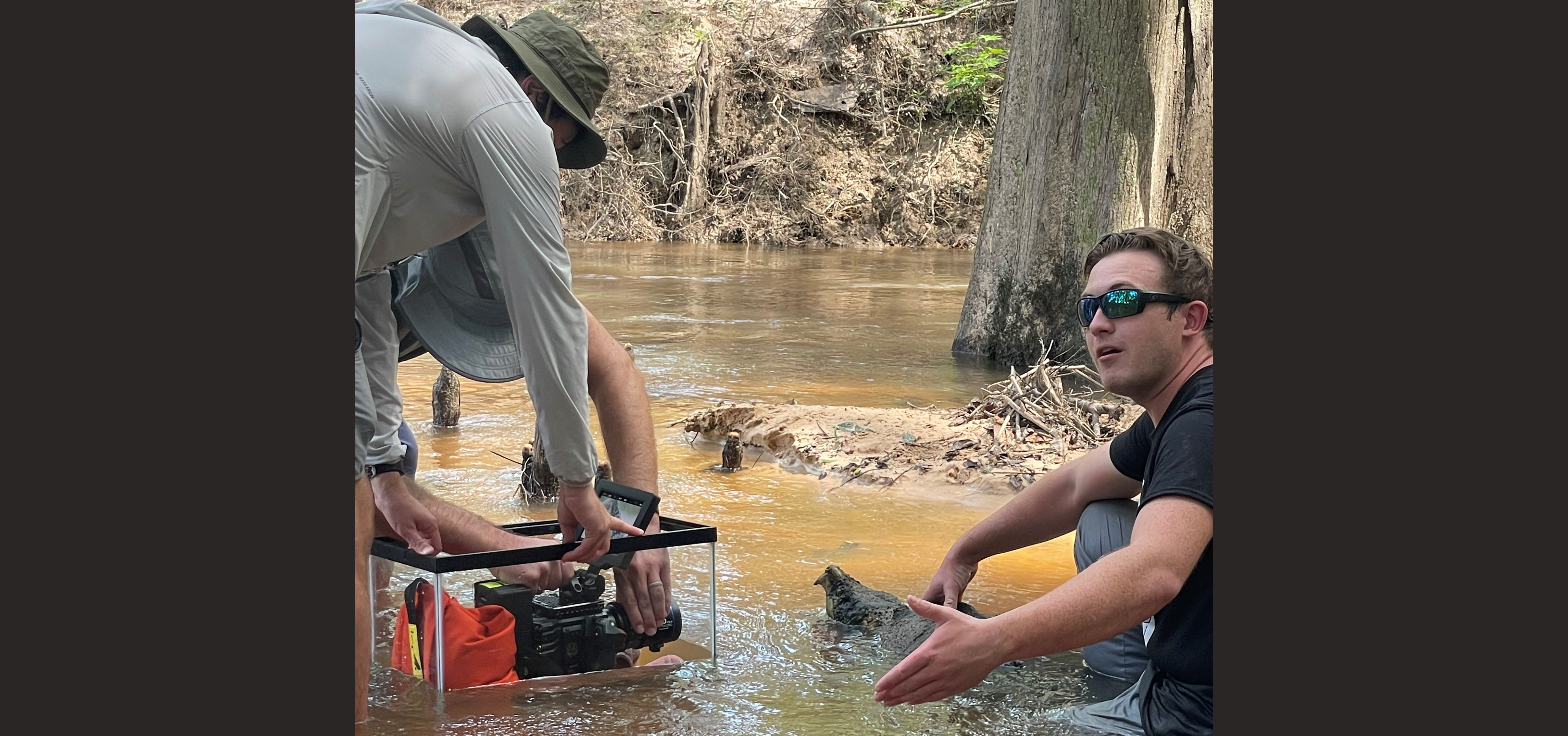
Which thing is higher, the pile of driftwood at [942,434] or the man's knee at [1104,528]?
the man's knee at [1104,528]

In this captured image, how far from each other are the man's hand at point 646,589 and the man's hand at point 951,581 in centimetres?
68

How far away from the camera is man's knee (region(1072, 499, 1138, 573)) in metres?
3.23

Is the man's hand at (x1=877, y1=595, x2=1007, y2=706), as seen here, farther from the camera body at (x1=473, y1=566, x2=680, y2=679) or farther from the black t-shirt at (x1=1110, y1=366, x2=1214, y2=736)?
the camera body at (x1=473, y1=566, x2=680, y2=679)

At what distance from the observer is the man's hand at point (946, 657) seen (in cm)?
216

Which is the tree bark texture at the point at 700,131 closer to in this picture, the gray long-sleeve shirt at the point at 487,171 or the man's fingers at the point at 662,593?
the man's fingers at the point at 662,593

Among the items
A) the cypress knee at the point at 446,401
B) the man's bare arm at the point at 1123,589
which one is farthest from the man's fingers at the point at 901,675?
the cypress knee at the point at 446,401

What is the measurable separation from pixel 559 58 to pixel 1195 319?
5.12 ft

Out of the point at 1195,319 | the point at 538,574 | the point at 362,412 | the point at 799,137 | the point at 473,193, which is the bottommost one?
the point at 538,574

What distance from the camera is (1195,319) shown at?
2.87 m

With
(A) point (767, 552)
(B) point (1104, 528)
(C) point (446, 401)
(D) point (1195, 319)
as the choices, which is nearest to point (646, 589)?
(B) point (1104, 528)

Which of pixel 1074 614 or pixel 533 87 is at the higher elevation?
pixel 533 87

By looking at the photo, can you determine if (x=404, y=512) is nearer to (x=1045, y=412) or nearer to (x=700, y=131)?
(x=1045, y=412)

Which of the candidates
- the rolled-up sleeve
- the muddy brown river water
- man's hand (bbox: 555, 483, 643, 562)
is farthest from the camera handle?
the rolled-up sleeve

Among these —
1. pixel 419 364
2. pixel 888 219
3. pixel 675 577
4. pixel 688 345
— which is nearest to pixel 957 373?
pixel 688 345
